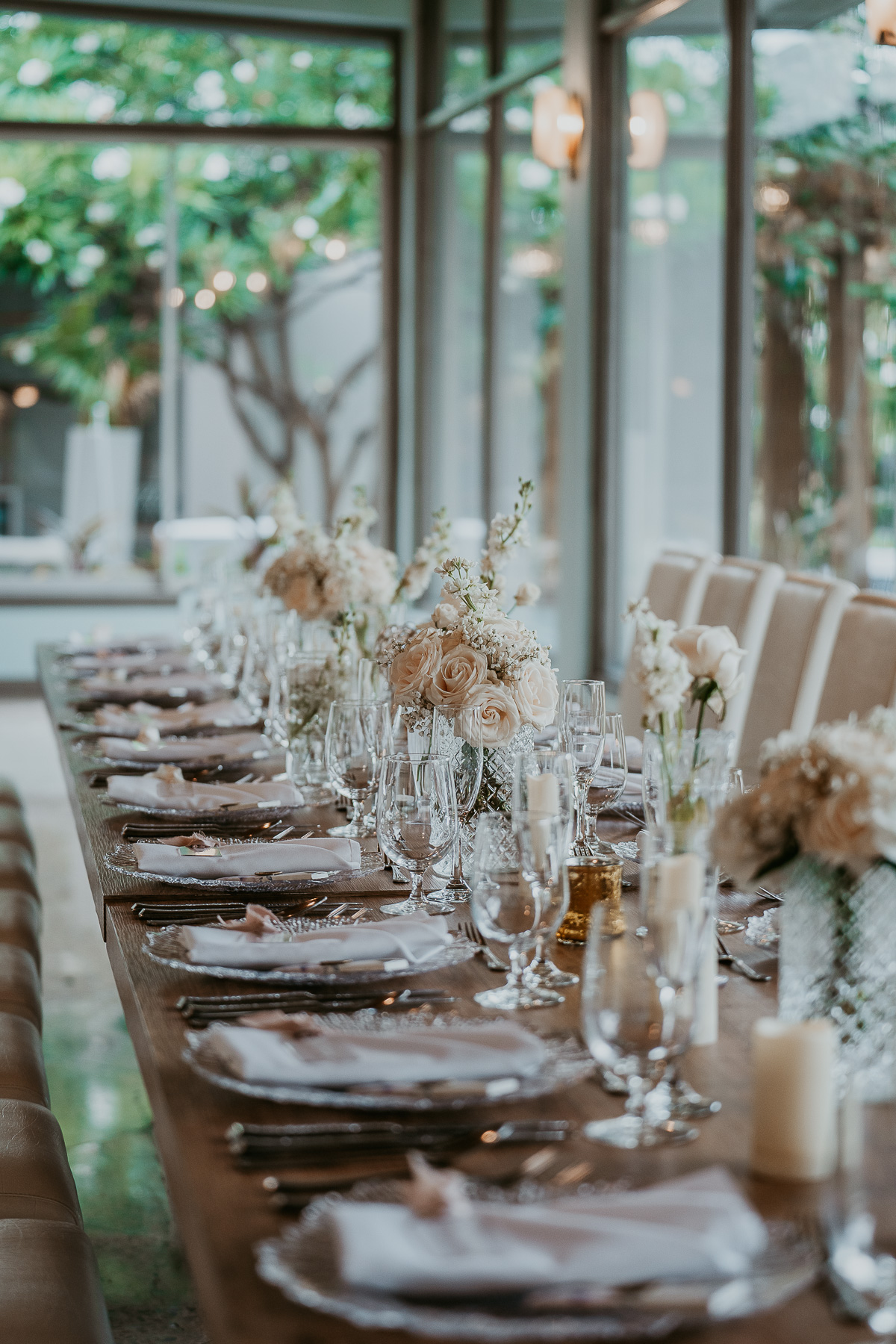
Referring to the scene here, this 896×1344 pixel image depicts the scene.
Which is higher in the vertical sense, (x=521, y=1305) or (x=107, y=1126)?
(x=521, y=1305)

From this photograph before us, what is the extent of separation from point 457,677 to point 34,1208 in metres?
0.72

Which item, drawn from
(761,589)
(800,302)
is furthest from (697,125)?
(761,589)

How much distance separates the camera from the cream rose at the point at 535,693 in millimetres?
1705

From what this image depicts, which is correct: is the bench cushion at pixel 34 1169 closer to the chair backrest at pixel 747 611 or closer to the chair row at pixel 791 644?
the chair row at pixel 791 644

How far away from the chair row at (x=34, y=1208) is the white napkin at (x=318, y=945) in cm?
35

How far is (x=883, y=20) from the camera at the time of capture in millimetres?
3377

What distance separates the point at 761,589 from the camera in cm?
309

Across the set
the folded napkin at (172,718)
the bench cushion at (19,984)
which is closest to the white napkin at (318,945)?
the bench cushion at (19,984)

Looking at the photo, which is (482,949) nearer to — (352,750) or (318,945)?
(318,945)

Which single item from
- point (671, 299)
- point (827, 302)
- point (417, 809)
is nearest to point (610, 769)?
point (417, 809)

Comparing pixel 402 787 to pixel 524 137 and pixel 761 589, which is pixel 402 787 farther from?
pixel 524 137

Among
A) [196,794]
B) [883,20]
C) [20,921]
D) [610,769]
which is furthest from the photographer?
[883,20]

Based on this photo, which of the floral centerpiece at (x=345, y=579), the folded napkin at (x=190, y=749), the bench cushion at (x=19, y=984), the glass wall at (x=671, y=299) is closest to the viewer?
the bench cushion at (x=19, y=984)

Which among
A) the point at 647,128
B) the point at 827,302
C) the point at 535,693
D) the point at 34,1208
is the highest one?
the point at 647,128
